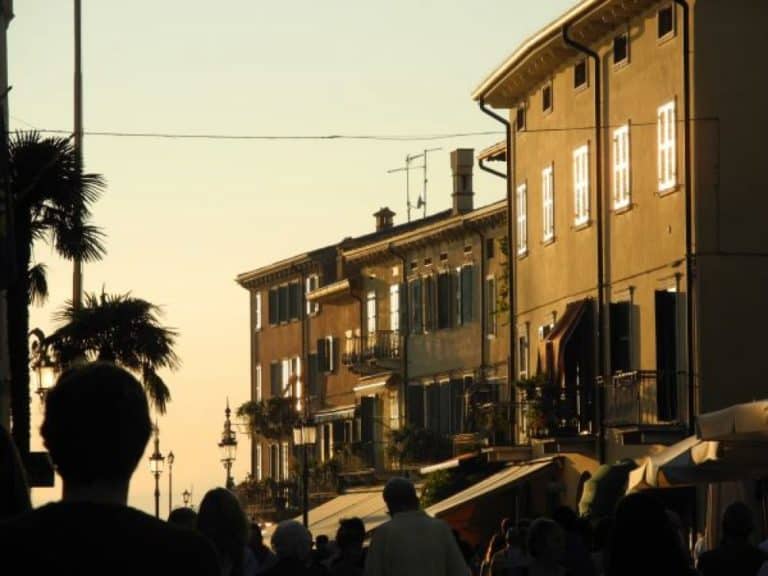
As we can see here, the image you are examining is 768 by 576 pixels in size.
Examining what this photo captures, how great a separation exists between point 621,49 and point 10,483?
3543 centimetres

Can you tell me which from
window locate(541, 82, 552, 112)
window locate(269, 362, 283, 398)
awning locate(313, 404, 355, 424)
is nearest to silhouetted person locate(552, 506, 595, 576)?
window locate(541, 82, 552, 112)

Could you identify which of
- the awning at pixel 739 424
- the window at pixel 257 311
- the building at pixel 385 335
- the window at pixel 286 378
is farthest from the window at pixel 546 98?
the window at pixel 257 311

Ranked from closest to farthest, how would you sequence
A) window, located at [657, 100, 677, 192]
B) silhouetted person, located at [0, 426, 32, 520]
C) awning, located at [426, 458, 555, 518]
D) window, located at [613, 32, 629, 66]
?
silhouetted person, located at [0, 426, 32, 520], window, located at [657, 100, 677, 192], window, located at [613, 32, 629, 66], awning, located at [426, 458, 555, 518]

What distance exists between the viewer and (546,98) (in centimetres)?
4509

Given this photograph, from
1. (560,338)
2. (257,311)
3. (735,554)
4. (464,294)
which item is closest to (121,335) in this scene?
(560,338)

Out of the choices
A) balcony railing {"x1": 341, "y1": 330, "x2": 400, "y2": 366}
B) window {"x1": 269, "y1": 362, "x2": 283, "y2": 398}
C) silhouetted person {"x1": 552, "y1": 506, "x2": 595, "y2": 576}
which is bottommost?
silhouetted person {"x1": 552, "y1": 506, "x2": 595, "y2": 576}

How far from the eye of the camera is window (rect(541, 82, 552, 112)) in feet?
147

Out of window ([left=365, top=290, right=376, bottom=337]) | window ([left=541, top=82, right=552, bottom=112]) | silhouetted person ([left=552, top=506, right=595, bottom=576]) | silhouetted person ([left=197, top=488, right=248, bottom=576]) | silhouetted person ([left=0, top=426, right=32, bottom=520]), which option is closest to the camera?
silhouetted person ([left=0, top=426, right=32, bottom=520])

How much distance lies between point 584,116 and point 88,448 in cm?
3784

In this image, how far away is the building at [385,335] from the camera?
58.2m

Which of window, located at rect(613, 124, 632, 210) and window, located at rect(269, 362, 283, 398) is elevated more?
window, located at rect(613, 124, 632, 210)

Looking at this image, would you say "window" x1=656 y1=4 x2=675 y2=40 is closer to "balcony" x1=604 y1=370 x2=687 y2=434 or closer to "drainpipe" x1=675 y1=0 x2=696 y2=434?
"drainpipe" x1=675 y1=0 x2=696 y2=434

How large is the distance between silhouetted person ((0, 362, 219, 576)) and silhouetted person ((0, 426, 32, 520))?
0.48 m

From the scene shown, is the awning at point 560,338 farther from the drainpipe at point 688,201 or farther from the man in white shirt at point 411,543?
the man in white shirt at point 411,543
